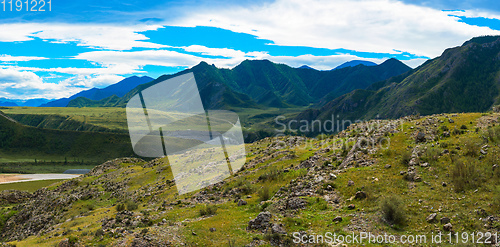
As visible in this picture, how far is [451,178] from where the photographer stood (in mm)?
20609

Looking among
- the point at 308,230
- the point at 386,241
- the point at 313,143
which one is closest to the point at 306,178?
the point at 308,230

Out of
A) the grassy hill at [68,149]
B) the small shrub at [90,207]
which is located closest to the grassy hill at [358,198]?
the small shrub at [90,207]

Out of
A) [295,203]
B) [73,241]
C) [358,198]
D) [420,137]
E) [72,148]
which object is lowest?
[72,148]

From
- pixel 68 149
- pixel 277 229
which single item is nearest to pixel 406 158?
pixel 277 229

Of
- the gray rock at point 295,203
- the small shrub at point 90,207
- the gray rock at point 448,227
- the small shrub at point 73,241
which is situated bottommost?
the small shrub at point 90,207

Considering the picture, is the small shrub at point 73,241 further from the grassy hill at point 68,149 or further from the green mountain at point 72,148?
the grassy hill at point 68,149

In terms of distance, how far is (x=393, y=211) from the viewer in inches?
706

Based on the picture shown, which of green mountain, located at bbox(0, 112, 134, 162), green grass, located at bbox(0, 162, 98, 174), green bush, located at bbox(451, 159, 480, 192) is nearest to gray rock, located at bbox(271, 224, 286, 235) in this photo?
green bush, located at bbox(451, 159, 480, 192)

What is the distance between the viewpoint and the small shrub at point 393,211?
17734 mm

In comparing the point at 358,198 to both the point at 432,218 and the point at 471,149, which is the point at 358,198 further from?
the point at 471,149

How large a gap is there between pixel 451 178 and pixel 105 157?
193487 mm

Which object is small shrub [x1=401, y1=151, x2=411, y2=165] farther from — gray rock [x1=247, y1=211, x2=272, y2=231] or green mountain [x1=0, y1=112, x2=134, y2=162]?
green mountain [x1=0, y1=112, x2=134, y2=162]

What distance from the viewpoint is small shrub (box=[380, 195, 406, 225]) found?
58.2 feet

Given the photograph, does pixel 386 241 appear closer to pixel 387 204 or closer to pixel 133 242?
pixel 387 204
